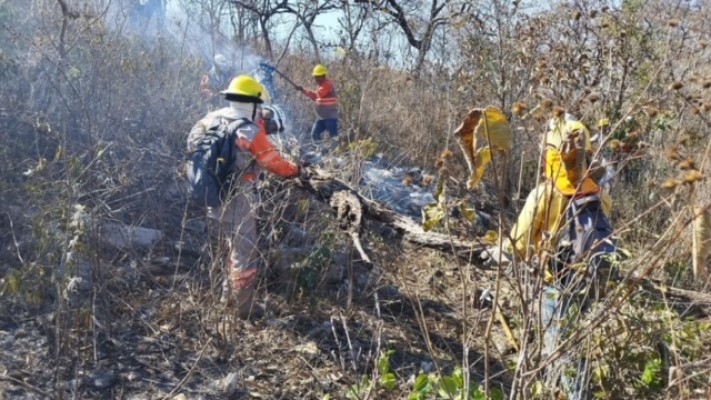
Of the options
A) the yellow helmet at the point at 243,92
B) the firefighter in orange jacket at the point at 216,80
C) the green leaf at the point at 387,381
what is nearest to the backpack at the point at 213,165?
the yellow helmet at the point at 243,92

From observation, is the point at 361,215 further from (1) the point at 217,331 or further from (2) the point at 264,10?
(2) the point at 264,10

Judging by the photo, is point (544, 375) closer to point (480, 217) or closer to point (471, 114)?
point (471, 114)

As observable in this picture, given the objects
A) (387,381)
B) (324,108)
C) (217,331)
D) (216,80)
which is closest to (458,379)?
(387,381)

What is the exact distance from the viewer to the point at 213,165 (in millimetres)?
3744

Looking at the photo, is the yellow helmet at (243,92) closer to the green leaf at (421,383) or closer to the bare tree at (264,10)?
the green leaf at (421,383)

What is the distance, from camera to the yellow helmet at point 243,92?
12.9ft

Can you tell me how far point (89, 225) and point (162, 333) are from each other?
0.70 m

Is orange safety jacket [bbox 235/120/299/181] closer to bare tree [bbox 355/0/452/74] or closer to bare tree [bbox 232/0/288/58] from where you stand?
bare tree [bbox 355/0/452/74]

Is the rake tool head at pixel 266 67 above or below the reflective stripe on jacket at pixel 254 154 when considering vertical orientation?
above

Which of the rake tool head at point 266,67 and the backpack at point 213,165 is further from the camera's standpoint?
the rake tool head at point 266,67

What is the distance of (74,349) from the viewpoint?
319 centimetres

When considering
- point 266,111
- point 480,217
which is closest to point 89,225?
point 266,111

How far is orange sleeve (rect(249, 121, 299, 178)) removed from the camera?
3730 mm

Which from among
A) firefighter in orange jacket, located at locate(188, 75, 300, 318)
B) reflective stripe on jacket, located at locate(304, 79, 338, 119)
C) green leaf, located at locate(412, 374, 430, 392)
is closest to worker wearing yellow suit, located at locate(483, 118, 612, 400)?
green leaf, located at locate(412, 374, 430, 392)
